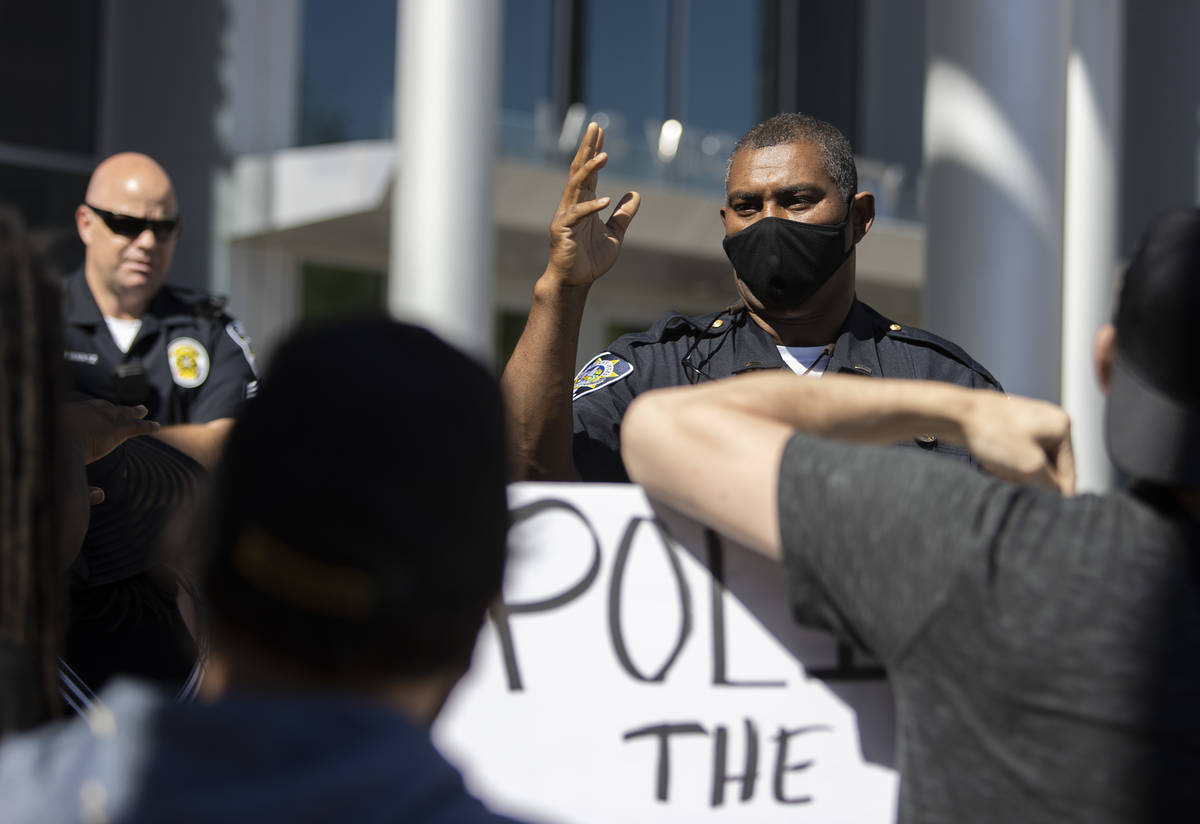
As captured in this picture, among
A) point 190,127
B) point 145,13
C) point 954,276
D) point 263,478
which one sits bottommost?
point 263,478

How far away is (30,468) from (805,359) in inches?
70.0

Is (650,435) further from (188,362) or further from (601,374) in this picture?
(188,362)

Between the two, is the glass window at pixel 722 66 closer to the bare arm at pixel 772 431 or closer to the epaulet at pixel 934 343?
the epaulet at pixel 934 343

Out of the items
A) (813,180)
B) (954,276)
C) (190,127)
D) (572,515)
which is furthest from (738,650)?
(190,127)

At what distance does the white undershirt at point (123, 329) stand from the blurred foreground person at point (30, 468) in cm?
282

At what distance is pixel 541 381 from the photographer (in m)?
2.35

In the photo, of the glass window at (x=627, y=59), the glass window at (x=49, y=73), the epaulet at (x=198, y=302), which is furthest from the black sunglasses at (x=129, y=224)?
the glass window at (x=627, y=59)

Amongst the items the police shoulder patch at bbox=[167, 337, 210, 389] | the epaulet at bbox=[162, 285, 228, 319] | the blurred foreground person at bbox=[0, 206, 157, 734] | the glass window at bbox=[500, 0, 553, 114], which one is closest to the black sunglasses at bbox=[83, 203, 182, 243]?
the epaulet at bbox=[162, 285, 228, 319]

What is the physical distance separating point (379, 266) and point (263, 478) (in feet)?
38.2

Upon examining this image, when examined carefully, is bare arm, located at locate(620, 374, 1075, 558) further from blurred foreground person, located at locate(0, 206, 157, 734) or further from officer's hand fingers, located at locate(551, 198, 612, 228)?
officer's hand fingers, located at locate(551, 198, 612, 228)

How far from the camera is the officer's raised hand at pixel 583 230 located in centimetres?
238

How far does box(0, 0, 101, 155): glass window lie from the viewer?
10.0m

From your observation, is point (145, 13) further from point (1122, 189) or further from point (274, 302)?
point (1122, 189)

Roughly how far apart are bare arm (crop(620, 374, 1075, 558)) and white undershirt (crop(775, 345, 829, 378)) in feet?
3.14
